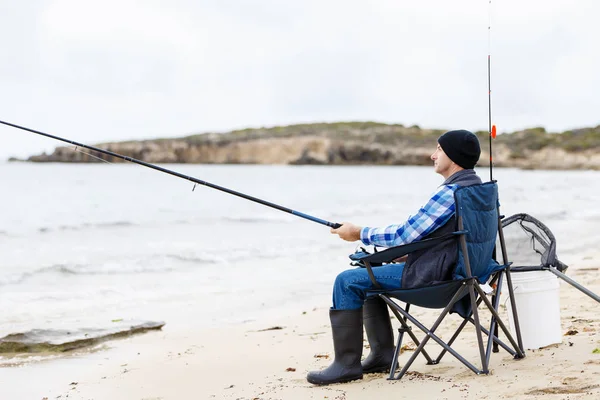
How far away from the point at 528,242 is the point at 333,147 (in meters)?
80.9

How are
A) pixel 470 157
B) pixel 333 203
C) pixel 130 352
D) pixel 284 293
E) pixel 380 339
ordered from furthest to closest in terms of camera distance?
pixel 333 203 < pixel 284 293 < pixel 130 352 < pixel 380 339 < pixel 470 157

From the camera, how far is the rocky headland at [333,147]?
255ft

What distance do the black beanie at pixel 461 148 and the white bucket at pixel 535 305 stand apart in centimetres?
77

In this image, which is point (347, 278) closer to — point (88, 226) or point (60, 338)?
point (60, 338)

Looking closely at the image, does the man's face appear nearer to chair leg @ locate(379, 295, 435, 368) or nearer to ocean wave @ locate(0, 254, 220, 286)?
chair leg @ locate(379, 295, 435, 368)

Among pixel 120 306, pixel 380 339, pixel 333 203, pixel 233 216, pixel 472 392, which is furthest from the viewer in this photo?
pixel 333 203

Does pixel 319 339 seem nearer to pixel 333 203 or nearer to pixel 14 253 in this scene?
pixel 14 253

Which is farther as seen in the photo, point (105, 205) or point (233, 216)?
point (105, 205)

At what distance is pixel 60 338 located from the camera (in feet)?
17.8

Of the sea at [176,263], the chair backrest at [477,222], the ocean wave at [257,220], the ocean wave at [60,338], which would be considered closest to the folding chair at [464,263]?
the chair backrest at [477,222]

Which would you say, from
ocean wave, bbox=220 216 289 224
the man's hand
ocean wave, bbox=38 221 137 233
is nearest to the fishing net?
the man's hand

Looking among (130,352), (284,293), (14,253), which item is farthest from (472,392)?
(14,253)

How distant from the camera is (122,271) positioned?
386 inches

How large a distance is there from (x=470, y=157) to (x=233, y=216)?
56.8ft
